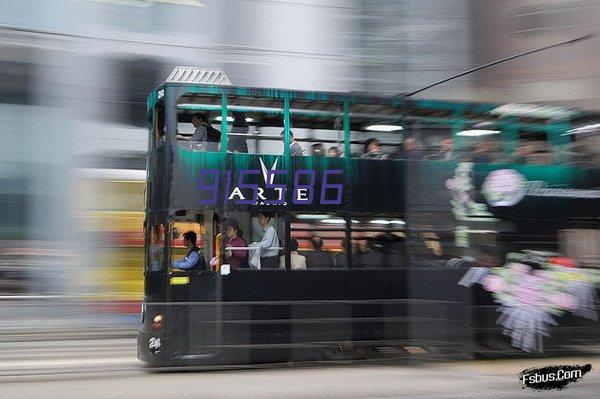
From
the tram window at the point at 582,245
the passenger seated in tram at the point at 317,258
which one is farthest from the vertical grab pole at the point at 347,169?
the tram window at the point at 582,245

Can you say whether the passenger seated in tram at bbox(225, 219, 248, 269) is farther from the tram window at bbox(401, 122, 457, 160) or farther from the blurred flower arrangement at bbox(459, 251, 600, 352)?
the blurred flower arrangement at bbox(459, 251, 600, 352)

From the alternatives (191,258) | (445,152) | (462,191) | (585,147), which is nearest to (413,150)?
(445,152)

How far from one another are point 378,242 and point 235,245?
169 centimetres

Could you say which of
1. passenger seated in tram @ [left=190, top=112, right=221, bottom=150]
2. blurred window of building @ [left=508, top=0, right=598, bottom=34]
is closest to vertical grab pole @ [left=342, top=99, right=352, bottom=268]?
passenger seated in tram @ [left=190, top=112, right=221, bottom=150]

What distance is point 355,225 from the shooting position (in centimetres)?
880

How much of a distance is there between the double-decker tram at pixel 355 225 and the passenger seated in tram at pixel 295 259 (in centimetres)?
1

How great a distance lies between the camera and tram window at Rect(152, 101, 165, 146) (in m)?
8.70

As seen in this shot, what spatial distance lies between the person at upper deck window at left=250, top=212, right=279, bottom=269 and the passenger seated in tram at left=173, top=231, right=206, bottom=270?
0.68 metres

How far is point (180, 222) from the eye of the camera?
8562mm

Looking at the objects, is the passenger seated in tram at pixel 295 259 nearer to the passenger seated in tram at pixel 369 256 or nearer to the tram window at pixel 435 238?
the passenger seated in tram at pixel 369 256

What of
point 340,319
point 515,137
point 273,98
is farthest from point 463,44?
point 340,319

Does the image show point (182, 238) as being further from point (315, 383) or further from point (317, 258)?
point (315, 383)

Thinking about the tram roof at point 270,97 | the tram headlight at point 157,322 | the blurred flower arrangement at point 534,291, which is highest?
the tram roof at point 270,97

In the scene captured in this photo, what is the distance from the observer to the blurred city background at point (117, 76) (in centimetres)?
1239
